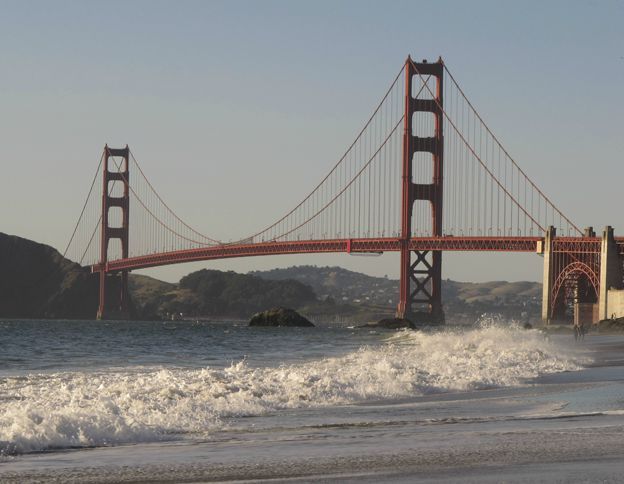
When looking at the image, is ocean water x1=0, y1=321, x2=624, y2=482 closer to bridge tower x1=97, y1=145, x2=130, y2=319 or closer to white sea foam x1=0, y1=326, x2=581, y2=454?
white sea foam x1=0, y1=326, x2=581, y2=454

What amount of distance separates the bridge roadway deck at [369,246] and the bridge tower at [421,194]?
213 cm

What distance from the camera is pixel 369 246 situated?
340ft

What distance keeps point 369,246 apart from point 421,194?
32.4 ft

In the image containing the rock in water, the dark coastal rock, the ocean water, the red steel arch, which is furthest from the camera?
the rock in water

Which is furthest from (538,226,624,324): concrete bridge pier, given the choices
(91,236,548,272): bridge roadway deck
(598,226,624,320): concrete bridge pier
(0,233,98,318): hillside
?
(0,233,98,318): hillside

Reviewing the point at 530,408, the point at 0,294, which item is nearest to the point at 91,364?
the point at 530,408

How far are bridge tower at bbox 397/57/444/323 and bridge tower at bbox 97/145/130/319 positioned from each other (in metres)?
42.2

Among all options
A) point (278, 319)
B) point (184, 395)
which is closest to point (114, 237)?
point (278, 319)

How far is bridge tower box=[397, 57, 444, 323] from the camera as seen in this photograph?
10650 cm

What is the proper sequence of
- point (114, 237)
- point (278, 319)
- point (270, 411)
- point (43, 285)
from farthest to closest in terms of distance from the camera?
point (43, 285)
point (114, 237)
point (278, 319)
point (270, 411)

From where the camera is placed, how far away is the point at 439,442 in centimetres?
1453

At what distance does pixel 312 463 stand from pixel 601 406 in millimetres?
6754

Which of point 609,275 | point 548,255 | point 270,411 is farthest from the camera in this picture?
point 548,255

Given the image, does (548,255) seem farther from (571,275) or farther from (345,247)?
(345,247)
